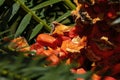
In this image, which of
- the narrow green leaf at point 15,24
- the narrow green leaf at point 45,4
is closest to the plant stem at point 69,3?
the narrow green leaf at point 45,4

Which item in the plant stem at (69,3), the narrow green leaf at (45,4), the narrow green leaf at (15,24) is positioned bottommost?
the narrow green leaf at (15,24)

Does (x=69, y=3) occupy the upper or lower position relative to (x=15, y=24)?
upper

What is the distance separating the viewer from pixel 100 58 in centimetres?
69

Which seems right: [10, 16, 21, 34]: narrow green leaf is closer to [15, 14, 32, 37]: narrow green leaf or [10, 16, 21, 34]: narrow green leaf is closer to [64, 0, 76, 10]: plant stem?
[15, 14, 32, 37]: narrow green leaf

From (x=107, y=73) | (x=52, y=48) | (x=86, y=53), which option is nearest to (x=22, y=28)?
(x=52, y=48)

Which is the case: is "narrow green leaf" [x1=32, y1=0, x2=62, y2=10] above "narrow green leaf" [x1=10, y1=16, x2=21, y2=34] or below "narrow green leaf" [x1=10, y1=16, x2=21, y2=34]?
above

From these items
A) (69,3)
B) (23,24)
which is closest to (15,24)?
(23,24)

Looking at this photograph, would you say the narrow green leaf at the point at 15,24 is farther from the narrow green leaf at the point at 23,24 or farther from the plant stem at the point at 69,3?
the plant stem at the point at 69,3

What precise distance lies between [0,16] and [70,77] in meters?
0.59

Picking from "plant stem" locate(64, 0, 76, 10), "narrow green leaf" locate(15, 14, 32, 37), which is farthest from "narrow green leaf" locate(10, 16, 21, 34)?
"plant stem" locate(64, 0, 76, 10)

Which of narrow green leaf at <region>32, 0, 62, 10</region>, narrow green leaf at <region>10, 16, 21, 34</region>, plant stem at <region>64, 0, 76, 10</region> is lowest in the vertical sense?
narrow green leaf at <region>10, 16, 21, 34</region>

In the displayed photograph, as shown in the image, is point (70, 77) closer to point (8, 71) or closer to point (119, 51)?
point (8, 71)

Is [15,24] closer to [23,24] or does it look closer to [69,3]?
[23,24]

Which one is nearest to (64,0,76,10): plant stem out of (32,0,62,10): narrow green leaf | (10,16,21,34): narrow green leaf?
(32,0,62,10): narrow green leaf
